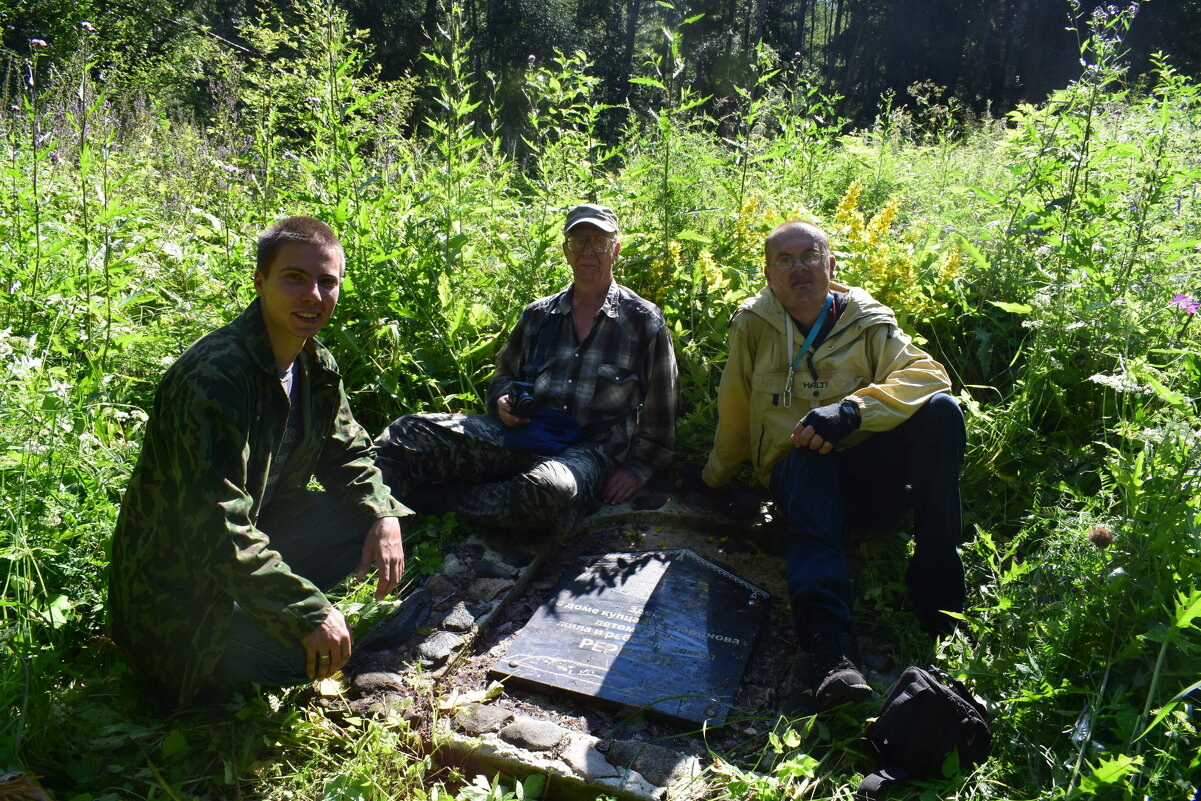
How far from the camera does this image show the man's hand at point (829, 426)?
113 inches

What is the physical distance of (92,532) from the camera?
2779 millimetres

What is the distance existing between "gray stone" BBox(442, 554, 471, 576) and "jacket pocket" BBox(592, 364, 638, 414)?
99cm

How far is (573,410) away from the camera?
382cm

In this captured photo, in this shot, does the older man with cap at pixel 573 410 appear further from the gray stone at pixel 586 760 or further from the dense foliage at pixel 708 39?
the dense foliage at pixel 708 39

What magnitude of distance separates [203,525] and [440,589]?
1.27 metres

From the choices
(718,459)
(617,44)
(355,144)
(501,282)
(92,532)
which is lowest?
(92,532)

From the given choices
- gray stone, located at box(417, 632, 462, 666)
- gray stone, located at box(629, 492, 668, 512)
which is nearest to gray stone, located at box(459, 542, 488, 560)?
gray stone, located at box(417, 632, 462, 666)

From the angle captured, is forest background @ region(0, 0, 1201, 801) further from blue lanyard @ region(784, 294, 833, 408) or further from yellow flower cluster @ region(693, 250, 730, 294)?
blue lanyard @ region(784, 294, 833, 408)

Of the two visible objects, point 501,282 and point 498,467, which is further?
point 501,282

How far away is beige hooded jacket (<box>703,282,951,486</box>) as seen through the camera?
2.97m

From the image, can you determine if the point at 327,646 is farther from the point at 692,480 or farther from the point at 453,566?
the point at 692,480

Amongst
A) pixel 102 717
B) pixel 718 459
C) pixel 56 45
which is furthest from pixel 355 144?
pixel 56 45

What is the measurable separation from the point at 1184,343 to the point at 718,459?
194cm

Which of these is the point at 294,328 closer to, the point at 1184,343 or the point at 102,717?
the point at 102,717
